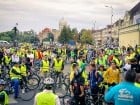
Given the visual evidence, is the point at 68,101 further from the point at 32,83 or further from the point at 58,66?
the point at 58,66

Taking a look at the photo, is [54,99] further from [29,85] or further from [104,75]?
[29,85]

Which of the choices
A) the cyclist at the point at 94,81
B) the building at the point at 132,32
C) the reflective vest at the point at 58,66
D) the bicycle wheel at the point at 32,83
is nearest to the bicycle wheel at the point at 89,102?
the cyclist at the point at 94,81

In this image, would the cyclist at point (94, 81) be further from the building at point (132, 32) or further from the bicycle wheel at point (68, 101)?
the building at point (132, 32)

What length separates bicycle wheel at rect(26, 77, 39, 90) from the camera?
2050cm

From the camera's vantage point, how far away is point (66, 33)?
105375mm

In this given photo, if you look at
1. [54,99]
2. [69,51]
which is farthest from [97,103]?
[69,51]

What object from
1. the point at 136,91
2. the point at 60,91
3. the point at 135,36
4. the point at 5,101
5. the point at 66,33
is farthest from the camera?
the point at 66,33

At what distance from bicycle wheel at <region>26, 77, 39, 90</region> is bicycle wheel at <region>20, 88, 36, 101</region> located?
0.44 metres

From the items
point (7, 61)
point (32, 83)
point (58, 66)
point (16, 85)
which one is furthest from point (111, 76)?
point (7, 61)

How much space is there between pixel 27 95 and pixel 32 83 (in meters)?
2.11

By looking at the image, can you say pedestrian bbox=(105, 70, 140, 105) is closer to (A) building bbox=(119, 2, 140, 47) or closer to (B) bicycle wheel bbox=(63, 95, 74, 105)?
(B) bicycle wheel bbox=(63, 95, 74, 105)

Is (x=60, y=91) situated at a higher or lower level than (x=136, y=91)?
lower

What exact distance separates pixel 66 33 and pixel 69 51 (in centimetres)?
6118

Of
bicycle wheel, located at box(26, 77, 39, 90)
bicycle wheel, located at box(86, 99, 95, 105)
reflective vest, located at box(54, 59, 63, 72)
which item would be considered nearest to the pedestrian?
bicycle wheel, located at box(86, 99, 95, 105)
